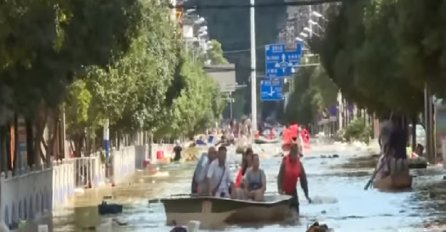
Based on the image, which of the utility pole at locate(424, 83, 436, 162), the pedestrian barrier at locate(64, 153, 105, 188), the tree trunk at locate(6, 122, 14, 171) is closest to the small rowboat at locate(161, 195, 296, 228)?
the tree trunk at locate(6, 122, 14, 171)

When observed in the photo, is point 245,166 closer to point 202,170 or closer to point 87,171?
point 202,170

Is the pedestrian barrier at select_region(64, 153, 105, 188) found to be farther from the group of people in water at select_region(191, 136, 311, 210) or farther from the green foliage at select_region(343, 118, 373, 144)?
the green foliage at select_region(343, 118, 373, 144)

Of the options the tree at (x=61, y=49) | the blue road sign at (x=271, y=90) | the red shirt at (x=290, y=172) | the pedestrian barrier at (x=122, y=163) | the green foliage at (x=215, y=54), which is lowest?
the red shirt at (x=290, y=172)

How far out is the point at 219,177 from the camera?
31.0 m

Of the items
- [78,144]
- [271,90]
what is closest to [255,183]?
[78,144]

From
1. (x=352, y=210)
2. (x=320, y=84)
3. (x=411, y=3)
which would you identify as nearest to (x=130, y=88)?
(x=352, y=210)

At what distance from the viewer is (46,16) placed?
25094 mm

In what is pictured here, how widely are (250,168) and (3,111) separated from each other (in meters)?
6.20

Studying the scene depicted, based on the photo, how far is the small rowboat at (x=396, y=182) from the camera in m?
41.7

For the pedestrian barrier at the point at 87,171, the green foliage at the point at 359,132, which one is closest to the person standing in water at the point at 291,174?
the pedestrian barrier at the point at 87,171

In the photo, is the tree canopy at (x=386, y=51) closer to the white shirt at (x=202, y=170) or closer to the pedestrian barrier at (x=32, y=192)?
the white shirt at (x=202, y=170)

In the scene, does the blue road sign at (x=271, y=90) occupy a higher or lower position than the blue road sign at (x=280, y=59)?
lower

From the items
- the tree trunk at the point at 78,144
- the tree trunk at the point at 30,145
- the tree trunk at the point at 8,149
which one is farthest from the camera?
the tree trunk at the point at 78,144

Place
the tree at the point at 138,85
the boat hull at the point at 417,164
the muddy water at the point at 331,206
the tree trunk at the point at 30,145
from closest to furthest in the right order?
the muddy water at the point at 331,206, the tree trunk at the point at 30,145, the tree at the point at 138,85, the boat hull at the point at 417,164
